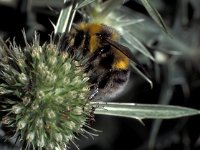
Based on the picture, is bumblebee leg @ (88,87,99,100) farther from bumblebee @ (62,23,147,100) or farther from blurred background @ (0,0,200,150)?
blurred background @ (0,0,200,150)

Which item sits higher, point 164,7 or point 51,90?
point 164,7

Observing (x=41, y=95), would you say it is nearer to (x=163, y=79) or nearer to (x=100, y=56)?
(x=100, y=56)

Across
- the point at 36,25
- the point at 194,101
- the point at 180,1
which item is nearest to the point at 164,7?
the point at 180,1

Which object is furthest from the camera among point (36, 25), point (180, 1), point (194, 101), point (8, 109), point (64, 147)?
point (194, 101)

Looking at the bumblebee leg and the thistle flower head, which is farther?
the bumblebee leg

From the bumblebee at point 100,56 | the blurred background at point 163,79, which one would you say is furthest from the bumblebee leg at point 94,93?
the blurred background at point 163,79

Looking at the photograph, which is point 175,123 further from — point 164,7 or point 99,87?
point 99,87

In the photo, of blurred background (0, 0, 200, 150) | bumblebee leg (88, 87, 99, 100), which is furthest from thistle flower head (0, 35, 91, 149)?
blurred background (0, 0, 200, 150)
